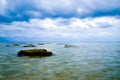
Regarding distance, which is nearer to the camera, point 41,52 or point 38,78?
point 38,78

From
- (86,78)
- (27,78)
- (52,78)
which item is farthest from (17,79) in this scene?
(86,78)

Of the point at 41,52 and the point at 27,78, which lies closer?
the point at 27,78

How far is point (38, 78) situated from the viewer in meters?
14.0

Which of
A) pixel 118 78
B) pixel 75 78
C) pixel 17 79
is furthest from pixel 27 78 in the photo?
pixel 118 78

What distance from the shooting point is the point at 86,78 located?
46.5 feet

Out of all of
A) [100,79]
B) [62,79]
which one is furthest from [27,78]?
[100,79]

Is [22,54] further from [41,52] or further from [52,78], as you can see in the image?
[52,78]

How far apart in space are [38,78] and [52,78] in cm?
112

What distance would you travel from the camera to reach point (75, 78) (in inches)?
556

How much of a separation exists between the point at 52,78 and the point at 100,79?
3.82 meters

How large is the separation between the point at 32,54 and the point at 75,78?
20.5 meters

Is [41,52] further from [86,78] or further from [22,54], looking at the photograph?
[86,78]

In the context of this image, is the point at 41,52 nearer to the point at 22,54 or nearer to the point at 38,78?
the point at 22,54

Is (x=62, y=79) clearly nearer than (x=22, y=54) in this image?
Yes
